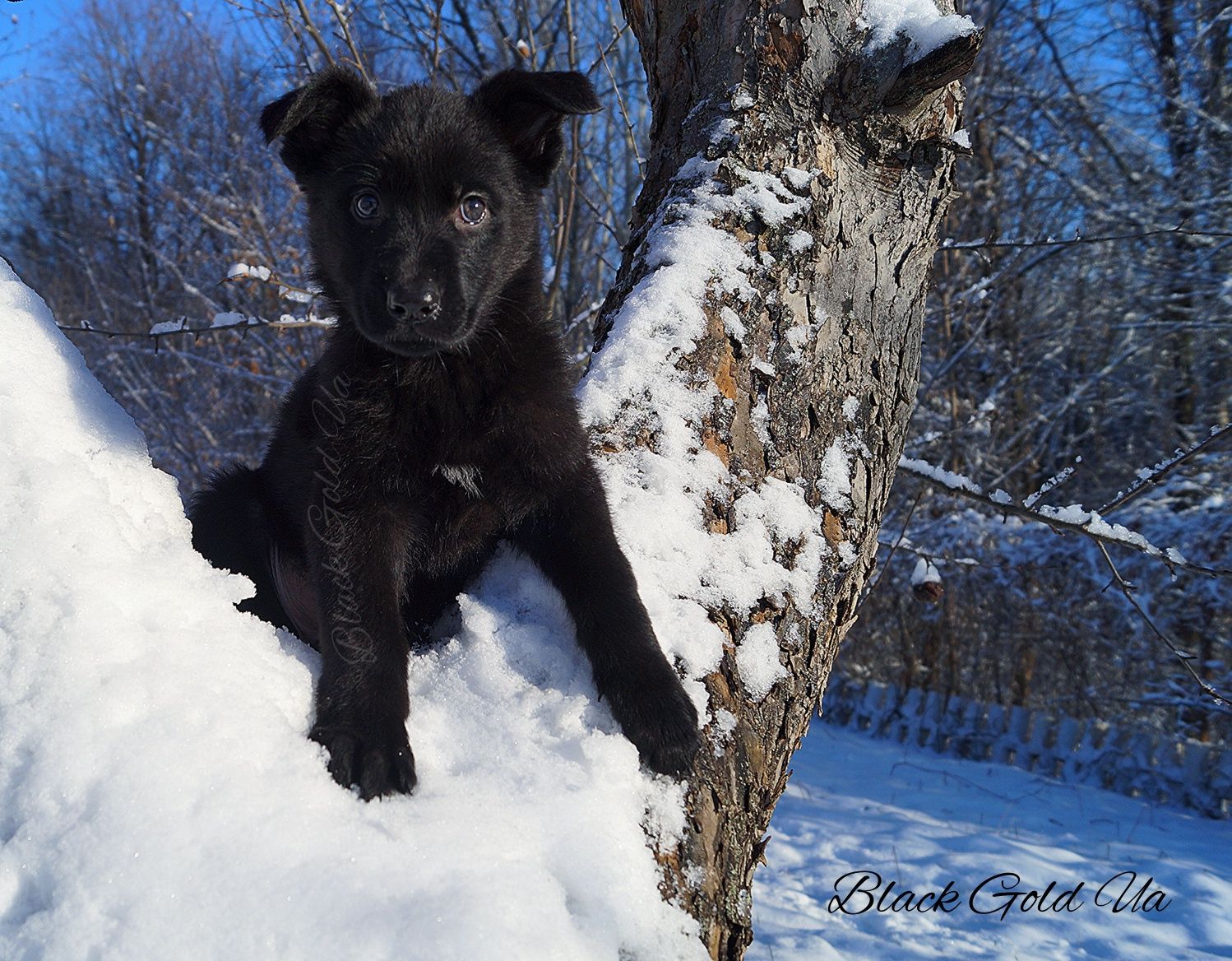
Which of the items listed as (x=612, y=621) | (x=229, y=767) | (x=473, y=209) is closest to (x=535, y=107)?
(x=473, y=209)

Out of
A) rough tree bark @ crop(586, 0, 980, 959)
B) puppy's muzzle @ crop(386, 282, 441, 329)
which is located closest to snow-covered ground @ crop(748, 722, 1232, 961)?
rough tree bark @ crop(586, 0, 980, 959)

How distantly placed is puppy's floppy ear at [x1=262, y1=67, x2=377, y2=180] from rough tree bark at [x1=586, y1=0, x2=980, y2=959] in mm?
815

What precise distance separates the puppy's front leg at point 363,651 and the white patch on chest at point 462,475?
5.4 inches

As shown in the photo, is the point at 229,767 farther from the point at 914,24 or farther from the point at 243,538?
the point at 914,24

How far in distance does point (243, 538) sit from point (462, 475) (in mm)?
738

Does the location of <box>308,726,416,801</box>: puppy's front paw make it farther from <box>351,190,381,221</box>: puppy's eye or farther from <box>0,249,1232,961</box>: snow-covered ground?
<box>351,190,381,221</box>: puppy's eye

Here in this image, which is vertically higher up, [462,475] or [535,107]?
[535,107]

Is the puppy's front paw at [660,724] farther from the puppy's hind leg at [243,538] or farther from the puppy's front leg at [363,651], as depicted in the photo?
the puppy's hind leg at [243,538]

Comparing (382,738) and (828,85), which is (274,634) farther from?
(828,85)

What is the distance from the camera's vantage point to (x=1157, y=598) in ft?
23.1

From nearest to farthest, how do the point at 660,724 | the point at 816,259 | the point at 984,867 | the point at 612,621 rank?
the point at 660,724
the point at 612,621
the point at 816,259
the point at 984,867

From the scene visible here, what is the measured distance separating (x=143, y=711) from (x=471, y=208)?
1217 millimetres

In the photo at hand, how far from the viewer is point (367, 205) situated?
6.15 feet

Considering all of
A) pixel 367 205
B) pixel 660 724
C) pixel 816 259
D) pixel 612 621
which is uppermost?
pixel 816 259
